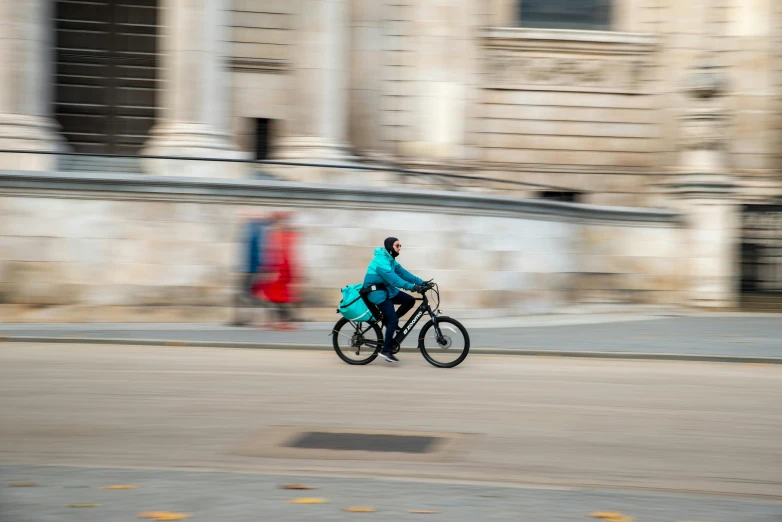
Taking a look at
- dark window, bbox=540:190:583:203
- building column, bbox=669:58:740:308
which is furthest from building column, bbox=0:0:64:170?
building column, bbox=669:58:740:308

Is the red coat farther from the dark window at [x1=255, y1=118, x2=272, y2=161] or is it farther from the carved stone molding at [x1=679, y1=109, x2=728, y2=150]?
the carved stone molding at [x1=679, y1=109, x2=728, y2=150]

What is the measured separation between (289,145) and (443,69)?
4900mm

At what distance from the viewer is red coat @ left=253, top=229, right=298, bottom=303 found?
15828mm

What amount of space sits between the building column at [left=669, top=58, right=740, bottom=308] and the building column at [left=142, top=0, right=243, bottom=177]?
30.4 feet

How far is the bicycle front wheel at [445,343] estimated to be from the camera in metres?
12.0

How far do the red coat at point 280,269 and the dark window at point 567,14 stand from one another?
13.7 m

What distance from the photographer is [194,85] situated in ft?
66.8

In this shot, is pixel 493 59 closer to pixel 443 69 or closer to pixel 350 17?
pixel 443 69

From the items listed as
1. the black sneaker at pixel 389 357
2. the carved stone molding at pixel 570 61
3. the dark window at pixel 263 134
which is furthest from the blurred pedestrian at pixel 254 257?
the carved stone molding at pixel 570 61

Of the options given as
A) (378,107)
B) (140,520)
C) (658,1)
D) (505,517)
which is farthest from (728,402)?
(658,1)

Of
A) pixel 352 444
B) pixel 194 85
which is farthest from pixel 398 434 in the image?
pixel 194 85

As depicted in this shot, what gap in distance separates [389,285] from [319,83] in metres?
11.6

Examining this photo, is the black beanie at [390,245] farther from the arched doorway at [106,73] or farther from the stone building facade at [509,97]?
the arched doorway at [106,73]

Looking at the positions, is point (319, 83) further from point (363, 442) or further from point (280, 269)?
point (363, 442)
